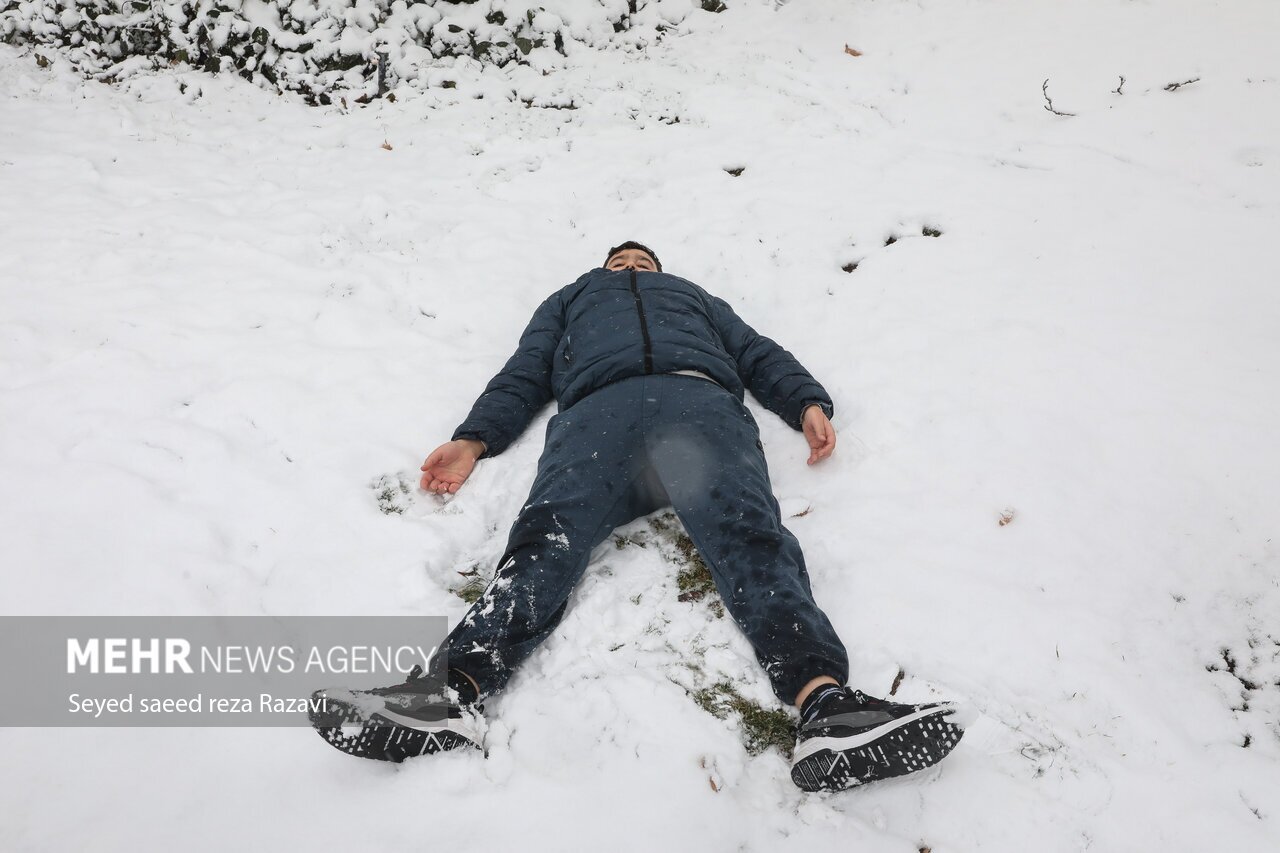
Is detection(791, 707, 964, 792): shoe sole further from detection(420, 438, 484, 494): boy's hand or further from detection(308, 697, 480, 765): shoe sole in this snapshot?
detection(420, 438, 484, 494): boy's hand

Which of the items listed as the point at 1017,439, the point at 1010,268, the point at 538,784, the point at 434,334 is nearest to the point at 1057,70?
the point at 1010,268

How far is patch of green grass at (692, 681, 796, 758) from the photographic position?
2.45 m

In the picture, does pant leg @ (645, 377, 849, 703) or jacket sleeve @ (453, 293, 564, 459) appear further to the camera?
jacket sleeve @ (453, 293, 564, 459)

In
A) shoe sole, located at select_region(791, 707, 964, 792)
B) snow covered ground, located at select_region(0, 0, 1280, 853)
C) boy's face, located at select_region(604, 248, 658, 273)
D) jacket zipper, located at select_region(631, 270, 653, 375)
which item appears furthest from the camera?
boy's face, located at select_region(604, 248, 658, 273)

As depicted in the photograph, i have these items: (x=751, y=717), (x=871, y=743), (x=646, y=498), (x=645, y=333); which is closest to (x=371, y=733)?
(x=751, y=717)

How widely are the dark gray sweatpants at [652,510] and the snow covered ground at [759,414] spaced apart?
0.79ft

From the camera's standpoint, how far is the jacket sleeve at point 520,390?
362 centimetres

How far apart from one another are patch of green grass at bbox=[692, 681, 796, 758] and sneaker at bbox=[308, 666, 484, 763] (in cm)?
89

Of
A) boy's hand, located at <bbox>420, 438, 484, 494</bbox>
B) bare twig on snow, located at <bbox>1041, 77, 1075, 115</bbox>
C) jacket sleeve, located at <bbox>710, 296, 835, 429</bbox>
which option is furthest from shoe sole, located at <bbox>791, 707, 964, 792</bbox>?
bare twig on snow, located at <bbox>1041, 77, 1075, 115</bbox>

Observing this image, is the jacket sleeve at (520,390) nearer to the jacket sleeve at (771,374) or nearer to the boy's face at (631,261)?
the boy's face at (631,261)

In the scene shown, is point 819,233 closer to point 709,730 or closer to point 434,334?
point 434,334

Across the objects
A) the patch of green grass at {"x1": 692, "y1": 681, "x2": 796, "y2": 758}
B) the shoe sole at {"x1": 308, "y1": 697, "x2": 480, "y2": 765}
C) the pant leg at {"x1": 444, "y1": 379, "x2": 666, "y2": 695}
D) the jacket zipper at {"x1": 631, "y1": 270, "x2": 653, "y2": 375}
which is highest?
the jacket zipper at {"x1": 631, "y1": 270, "x2": 653, "y2": 375}

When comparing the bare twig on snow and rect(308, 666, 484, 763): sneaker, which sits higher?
the bare twig on snow

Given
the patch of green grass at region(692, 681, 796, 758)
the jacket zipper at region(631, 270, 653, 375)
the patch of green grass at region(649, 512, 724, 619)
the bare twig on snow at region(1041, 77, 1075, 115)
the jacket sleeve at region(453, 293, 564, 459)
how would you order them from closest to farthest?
the patch of green grass at region(692, 681, 796, 758)
the patch of green grass at region(649, 512, 724, 619)
the jacket zipper at region(631, 270, 653, 375)
the jacket sleeve at region(453, 293, 564, 459)
the bare twig on snow at region(1041, 77, 1075, 115)
